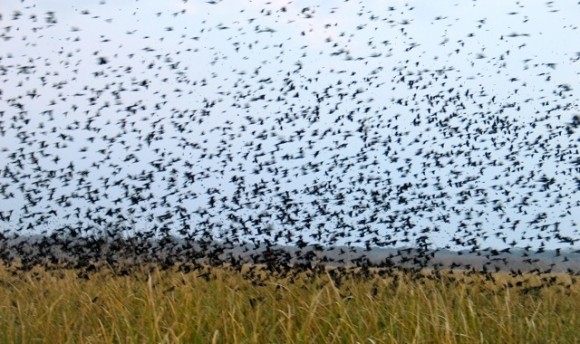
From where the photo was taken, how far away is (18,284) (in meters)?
10.6

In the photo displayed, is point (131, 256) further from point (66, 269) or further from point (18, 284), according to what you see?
point (18, 284)

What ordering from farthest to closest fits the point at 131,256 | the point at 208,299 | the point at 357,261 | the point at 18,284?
the point at 131,256, the point at 357,261, the point at 18,284, the point at 208,299

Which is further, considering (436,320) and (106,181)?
(106,181)

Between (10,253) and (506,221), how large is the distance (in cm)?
987

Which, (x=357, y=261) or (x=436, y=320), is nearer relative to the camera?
(x=436, y=320)

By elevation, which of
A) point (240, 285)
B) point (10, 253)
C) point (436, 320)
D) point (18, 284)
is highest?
point (436, 320)

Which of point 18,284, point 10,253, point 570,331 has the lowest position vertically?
point 10,253

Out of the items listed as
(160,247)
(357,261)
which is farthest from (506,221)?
(160,247)

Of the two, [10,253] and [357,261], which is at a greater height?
[357,261]

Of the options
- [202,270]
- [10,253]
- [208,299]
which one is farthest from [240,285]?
[10,253]

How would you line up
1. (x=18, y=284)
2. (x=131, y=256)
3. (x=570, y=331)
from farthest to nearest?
(x=131, y=256) < (x=18, y=284) < (x=570, y=331)

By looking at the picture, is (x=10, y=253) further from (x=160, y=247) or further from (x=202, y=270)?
(x=202, y=270)

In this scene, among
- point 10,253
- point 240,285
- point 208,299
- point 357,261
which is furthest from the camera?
point 10,253

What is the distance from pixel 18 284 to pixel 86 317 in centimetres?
334
